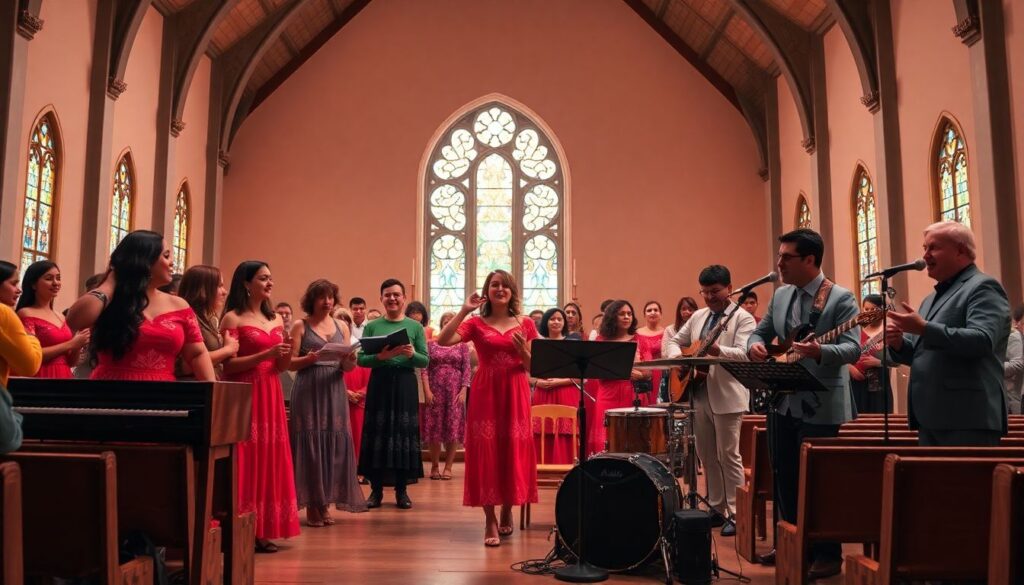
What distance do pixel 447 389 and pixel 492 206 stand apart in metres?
7.34

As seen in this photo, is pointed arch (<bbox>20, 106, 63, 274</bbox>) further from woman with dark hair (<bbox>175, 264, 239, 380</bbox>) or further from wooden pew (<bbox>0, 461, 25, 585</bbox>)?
wooden pew (<bbox>0, 461, 25, 585</bbox>)

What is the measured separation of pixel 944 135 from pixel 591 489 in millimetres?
6774

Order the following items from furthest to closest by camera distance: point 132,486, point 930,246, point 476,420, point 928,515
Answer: point 476,420 → point 930,246 → point 132,486 → point 928,515

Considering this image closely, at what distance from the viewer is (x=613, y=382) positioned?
680 centimetres

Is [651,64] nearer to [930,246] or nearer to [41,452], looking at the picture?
[930,246]

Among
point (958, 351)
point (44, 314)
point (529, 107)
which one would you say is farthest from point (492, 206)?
point (958, 351)

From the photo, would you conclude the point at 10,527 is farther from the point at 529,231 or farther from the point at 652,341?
the point at 529,231

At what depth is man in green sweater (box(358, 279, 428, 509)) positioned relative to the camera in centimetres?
637

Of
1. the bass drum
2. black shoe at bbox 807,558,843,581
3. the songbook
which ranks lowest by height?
black shoe at bbox 807,558,843,581

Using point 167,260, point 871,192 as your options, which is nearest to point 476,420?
point 167,260

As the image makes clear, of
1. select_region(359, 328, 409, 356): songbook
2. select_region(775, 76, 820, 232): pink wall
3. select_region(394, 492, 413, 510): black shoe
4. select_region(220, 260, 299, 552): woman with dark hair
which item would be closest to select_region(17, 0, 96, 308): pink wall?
select_region(394, 492, 413, 510): black shoe

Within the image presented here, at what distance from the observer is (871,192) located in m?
10.9

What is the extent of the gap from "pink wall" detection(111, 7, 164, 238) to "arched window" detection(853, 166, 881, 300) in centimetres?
894

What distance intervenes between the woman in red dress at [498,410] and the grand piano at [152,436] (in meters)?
2.17
